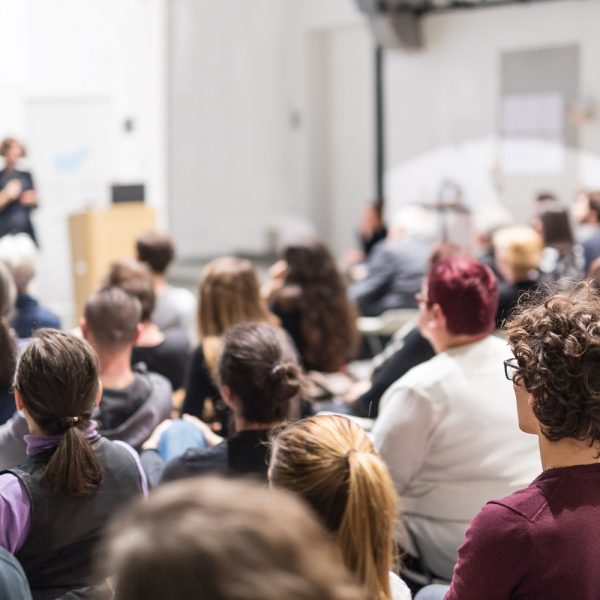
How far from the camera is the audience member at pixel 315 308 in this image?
16.2 feet

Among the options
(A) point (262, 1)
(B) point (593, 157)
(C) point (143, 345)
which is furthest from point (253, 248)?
(C) point (143, 345)

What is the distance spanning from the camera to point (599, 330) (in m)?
1.82

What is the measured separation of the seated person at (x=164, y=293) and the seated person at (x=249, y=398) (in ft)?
7.53

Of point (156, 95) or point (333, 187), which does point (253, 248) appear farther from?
point (156, 95)

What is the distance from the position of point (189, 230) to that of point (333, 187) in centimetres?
242

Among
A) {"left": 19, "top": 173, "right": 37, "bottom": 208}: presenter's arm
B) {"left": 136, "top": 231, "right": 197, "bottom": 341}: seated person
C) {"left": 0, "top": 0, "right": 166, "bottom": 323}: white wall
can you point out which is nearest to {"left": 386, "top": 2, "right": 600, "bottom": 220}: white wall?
{"left": 0, "top": 0, "right": 166, "bottom": 323}: white wall

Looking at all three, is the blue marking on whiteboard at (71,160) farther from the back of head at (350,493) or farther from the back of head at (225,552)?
the back of head at (225,552)

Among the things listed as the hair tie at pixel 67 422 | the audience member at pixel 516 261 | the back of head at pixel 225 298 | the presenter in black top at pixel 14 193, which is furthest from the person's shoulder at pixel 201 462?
the presenter in black top at pixel 14 193

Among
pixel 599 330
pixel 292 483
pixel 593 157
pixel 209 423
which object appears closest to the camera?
pixel 292 483

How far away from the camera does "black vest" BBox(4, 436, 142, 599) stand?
7.04ft

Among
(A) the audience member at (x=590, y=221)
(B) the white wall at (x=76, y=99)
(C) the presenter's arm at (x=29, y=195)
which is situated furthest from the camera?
(B) the white wall at (x=76, y=99)

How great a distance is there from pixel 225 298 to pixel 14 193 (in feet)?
15.9

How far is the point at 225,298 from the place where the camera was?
4.11 metres

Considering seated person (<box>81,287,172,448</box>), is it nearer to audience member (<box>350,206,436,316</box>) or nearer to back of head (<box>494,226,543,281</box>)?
back of head (<box>494,226,543,281</box>)
